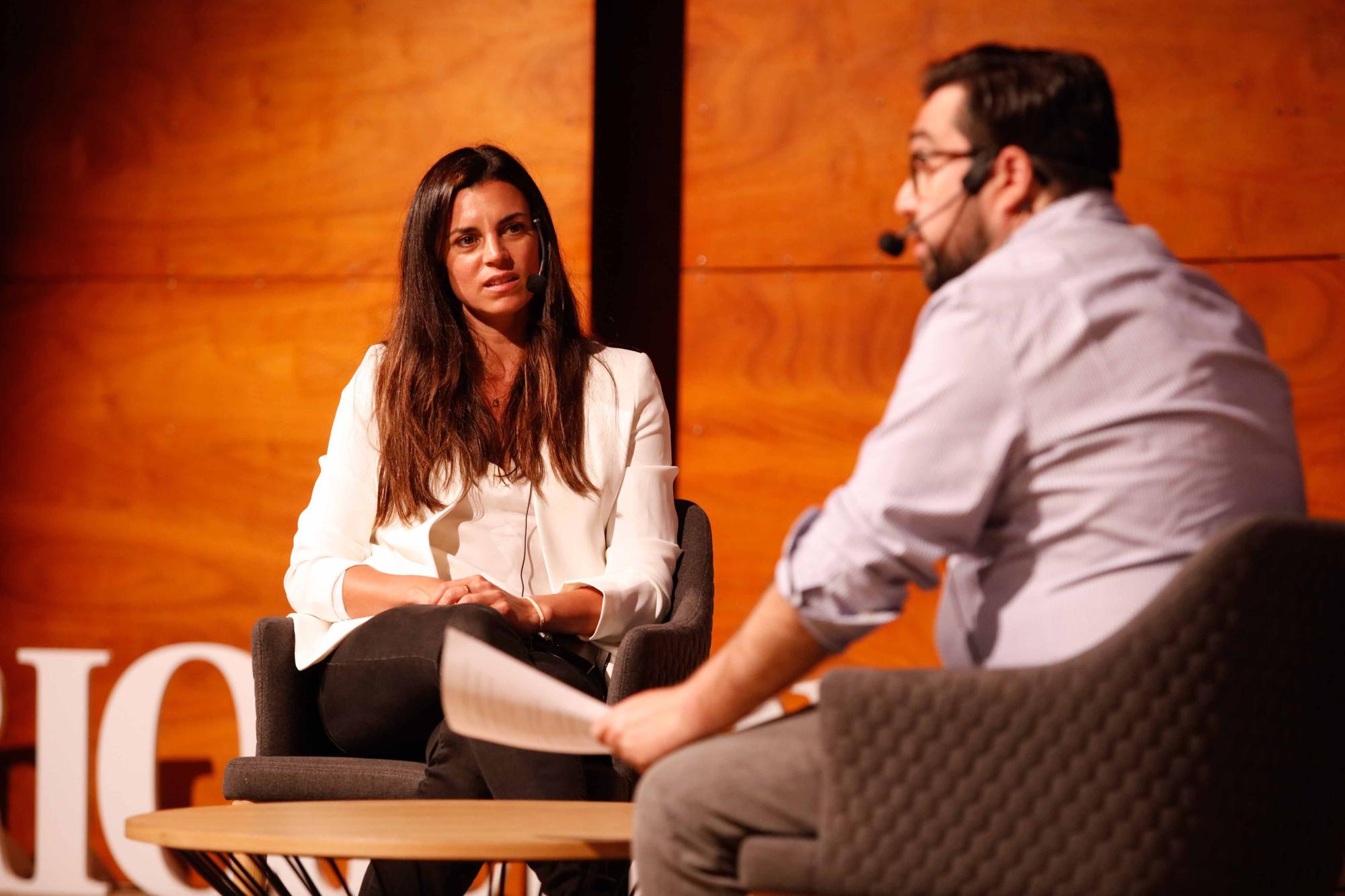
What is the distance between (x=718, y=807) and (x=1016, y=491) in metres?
0.38

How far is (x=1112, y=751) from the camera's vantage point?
111 cm

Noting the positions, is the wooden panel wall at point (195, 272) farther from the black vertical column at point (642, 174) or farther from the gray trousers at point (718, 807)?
the gray trousers at point (718, 807)

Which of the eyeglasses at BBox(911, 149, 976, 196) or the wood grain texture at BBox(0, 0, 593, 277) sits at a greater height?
the wood grain texture at BBox(0, 0, 593, 277)

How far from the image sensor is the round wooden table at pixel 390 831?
4.21ft

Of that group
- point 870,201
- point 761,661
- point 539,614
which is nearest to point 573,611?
point 539,614

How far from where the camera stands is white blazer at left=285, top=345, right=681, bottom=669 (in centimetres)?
225

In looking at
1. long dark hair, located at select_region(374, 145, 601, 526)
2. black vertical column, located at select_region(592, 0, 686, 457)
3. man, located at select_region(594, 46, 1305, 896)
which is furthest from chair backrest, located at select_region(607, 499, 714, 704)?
black vertical column, located at select_region(592, 0, 686, 457)

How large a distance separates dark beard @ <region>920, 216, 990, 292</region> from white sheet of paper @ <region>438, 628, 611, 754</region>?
555 mm

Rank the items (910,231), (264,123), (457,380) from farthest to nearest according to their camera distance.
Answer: (264,123)
(457,380)
(910,231)

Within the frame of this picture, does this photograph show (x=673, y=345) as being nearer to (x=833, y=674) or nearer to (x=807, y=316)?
(x=807, y=316)

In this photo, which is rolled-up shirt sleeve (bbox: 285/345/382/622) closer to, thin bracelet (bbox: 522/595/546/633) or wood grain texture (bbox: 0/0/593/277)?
thin bracelet (bbox: 522/595/546/633)

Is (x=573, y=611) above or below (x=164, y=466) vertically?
below

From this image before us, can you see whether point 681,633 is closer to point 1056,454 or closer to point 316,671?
point 316,671

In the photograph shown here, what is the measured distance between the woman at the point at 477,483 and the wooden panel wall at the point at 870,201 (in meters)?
1.04
